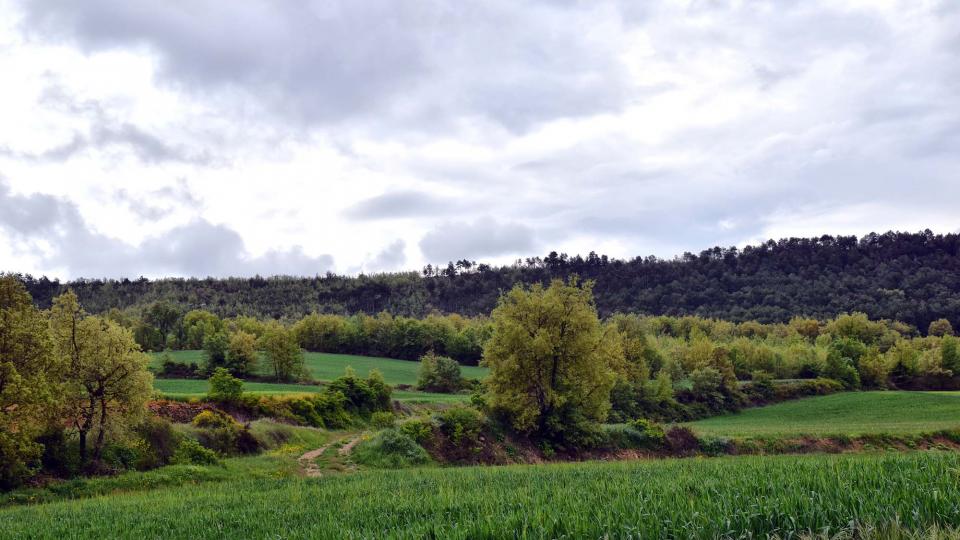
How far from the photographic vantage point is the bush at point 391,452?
3090 centimetres

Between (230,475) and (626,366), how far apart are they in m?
47.0

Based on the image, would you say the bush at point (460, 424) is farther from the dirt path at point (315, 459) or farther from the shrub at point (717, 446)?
the shrub at point (717, 446)

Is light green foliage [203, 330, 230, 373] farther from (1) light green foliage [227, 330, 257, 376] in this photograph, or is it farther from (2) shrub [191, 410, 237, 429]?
(2) shrub [191, 410, 237, 429]

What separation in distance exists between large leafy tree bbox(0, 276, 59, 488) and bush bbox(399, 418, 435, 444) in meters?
17.9

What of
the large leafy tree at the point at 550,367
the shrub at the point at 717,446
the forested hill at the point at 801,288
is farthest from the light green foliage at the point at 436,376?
the forested hill at the point at 801,288

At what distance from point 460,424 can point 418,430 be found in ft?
10.4

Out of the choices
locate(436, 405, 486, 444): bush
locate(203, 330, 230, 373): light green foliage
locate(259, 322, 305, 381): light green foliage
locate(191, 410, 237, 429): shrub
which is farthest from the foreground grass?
locate(203, 330, 230, 373): light green foliage

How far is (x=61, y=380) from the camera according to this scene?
90.4ft

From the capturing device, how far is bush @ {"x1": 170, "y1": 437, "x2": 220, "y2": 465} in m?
29.4

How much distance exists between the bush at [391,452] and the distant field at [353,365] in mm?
50812

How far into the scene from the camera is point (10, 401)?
2352cm

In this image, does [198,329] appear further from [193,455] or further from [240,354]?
[193,455]

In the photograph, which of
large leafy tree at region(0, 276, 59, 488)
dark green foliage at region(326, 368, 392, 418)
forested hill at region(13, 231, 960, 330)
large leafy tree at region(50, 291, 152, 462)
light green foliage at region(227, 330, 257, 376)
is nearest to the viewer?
large leafy tree at region(0, 276, 59, 488)

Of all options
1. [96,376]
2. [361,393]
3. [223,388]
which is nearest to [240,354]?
[361,393]
